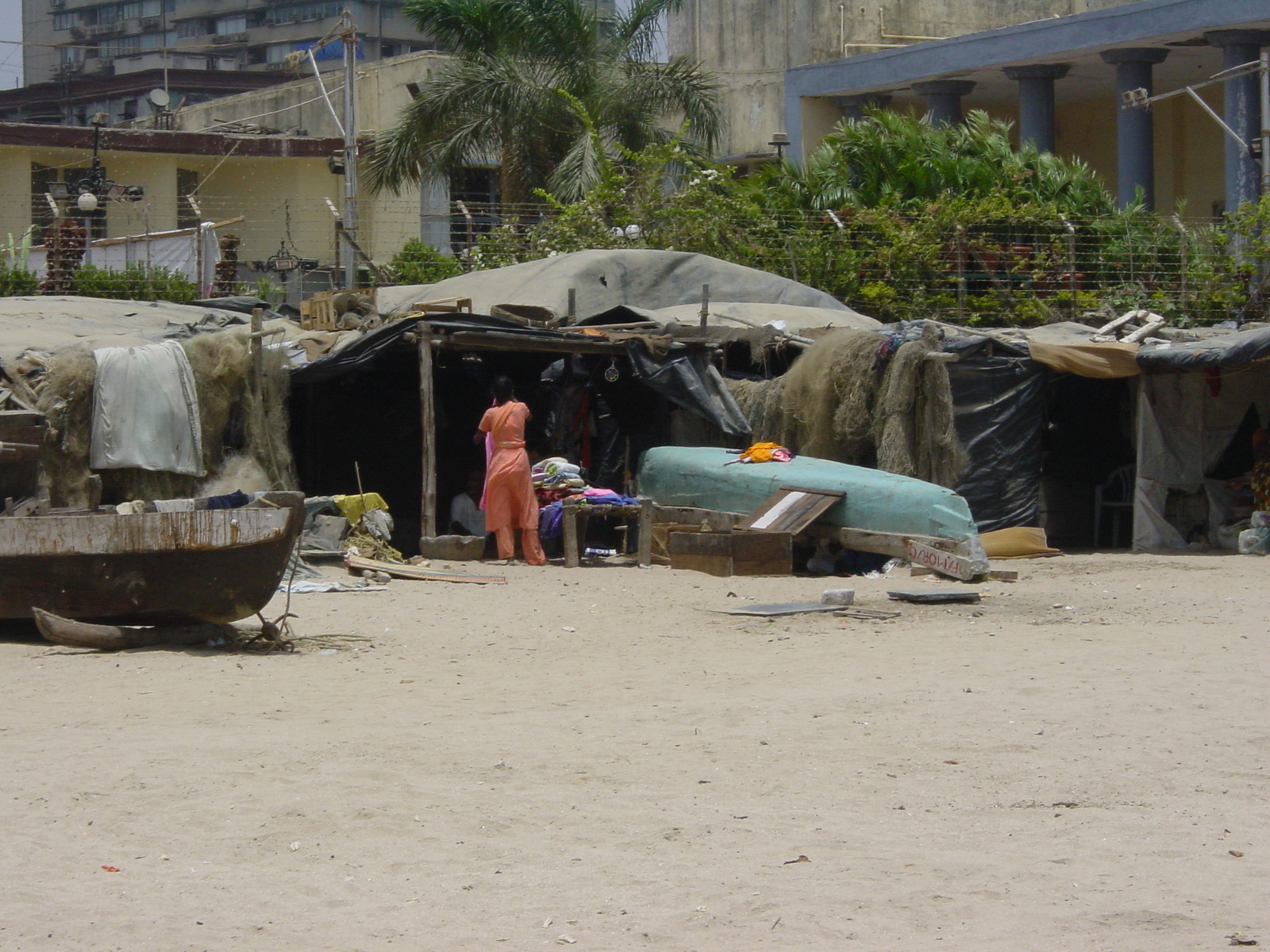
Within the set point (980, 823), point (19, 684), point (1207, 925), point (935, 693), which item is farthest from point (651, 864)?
point (19, 684)

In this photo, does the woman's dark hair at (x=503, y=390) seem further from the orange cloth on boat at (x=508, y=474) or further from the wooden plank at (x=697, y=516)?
the wooden plank at (x=697, y=516)

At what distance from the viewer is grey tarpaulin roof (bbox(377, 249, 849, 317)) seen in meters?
16.9

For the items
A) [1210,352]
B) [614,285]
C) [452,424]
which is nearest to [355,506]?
[452,424]

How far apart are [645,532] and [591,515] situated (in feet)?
1.78

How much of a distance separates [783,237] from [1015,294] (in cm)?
310

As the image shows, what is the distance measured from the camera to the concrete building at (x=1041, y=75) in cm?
2434

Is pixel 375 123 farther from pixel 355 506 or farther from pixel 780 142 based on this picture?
pixel 355 506

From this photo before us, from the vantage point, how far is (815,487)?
1384cm

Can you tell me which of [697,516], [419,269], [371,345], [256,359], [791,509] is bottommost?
[697,516]

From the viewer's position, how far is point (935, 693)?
26.6ft

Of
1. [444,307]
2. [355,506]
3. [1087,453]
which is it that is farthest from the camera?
[1087,453]

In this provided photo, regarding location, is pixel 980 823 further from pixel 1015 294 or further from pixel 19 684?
pixel 1015 294

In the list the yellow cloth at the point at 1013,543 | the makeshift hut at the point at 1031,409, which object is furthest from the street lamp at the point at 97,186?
the yellow cloth at the point at 1013,543

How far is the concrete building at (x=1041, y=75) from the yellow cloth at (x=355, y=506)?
567 inches
